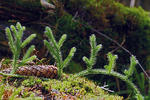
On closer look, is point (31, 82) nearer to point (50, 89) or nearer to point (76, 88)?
point (50, 89)

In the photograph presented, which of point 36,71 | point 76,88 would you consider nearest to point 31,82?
point 36,71

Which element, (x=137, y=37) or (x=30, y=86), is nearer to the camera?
(x=30, y=86)

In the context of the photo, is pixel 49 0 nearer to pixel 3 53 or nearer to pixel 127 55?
pixel 3 53

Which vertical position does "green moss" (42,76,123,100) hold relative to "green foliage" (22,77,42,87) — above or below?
below

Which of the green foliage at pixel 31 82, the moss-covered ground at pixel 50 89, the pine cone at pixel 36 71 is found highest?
the pine cone at pixel 36 71

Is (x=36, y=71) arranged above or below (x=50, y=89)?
above

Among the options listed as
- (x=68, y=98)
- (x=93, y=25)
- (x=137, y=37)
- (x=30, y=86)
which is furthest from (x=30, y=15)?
(x=137, y=37)

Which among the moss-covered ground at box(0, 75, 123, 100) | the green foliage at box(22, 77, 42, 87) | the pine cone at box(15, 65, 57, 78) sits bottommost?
the moss-covered ground at box(0, 75, 123, 100)

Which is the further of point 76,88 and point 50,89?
point 76,88

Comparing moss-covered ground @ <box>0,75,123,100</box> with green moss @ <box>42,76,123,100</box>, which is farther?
green moss @ <box>42,76,123,100</box>

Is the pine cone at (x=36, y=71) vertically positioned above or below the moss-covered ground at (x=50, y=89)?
above

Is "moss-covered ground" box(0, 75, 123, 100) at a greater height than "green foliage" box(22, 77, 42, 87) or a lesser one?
lesser
